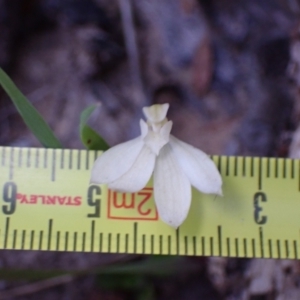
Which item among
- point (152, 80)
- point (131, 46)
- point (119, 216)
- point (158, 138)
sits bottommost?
point (119, 216)

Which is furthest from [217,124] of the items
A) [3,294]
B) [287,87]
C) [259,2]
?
[3,294]

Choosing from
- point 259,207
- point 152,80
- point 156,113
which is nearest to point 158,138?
point 156,113

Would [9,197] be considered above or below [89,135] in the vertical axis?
below

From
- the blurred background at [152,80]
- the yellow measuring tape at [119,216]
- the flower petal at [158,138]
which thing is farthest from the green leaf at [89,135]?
the blurred background at [152,80]

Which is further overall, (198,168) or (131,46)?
(131,46)

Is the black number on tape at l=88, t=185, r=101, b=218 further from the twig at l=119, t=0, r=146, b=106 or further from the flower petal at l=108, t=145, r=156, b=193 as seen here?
the twig at l=119, t=0, r=146, b=106

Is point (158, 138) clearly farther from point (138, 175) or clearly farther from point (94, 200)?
point (94, 200)

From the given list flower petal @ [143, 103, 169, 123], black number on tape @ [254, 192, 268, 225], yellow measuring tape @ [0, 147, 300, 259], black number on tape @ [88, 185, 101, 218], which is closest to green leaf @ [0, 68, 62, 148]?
yellow measuring tape @ [0, 147, 300, 259]
